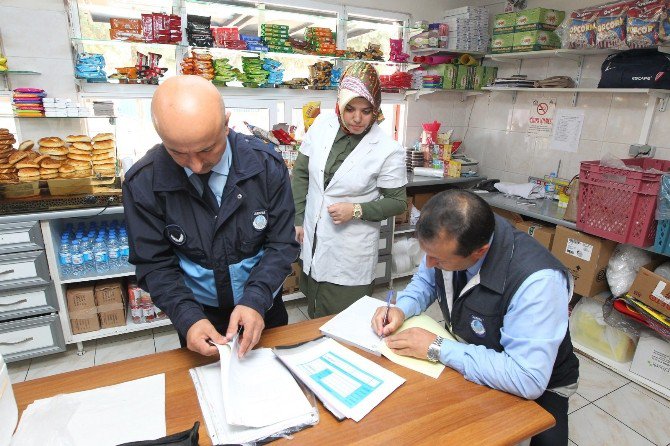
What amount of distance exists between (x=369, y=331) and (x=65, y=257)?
2153 millimetres

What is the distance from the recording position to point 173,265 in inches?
50.9

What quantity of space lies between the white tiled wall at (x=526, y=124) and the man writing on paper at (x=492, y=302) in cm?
258

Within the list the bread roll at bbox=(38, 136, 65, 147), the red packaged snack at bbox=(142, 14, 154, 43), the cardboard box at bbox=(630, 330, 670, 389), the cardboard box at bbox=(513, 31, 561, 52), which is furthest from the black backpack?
the bread roll at bbox=(38, 136, 65, 147)

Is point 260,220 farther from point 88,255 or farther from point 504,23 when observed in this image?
point 504,23

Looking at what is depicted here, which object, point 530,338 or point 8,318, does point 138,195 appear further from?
point 8,318

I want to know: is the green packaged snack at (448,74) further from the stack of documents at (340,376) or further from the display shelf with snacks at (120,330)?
the stack of documents at (340,376)

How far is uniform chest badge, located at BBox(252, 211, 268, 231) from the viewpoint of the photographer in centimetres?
129

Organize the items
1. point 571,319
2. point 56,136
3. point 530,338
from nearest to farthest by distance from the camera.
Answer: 1. point 530,338
2. point 56,136
3. point 571,319

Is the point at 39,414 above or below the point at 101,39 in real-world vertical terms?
below

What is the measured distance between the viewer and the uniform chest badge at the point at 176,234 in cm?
122

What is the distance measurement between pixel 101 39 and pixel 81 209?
48.3 inches

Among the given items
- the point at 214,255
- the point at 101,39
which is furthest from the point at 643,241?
the point at 101,39

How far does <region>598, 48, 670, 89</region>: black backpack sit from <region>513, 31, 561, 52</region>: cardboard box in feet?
1.86

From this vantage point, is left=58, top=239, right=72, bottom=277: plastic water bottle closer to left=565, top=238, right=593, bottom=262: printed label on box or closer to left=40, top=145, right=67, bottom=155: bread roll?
left=40, top=145, right=67, bottom=155: bread roll
